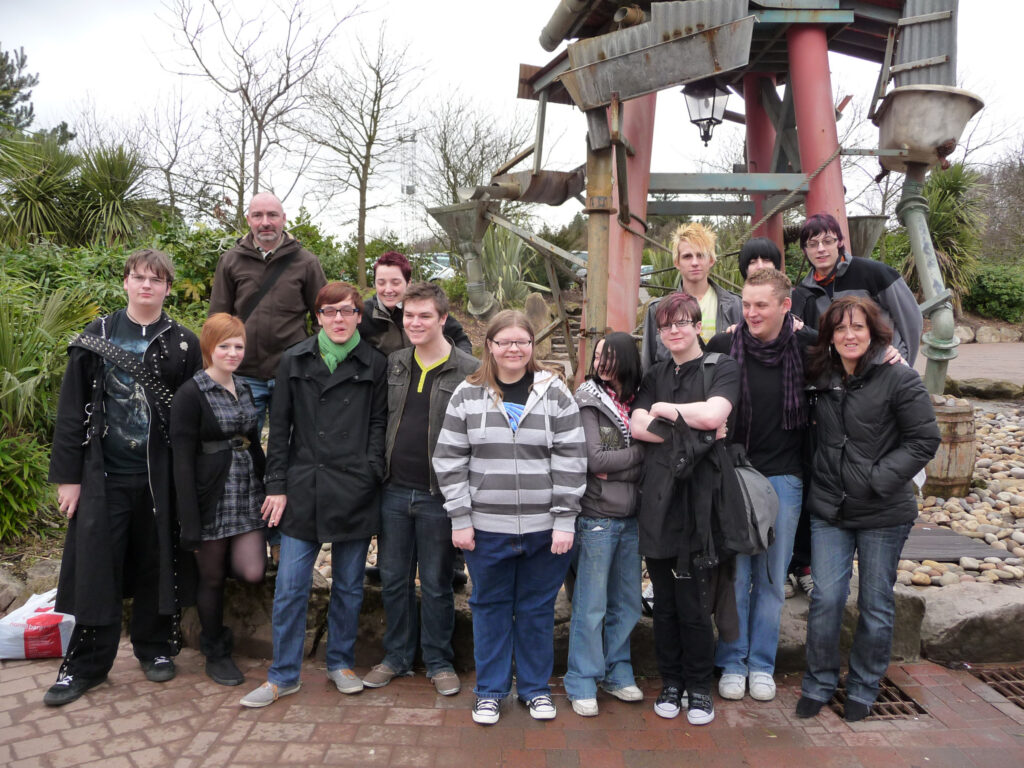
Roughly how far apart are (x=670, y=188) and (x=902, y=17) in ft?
6.41

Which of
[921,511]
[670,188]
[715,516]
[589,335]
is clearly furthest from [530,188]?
[715,516]

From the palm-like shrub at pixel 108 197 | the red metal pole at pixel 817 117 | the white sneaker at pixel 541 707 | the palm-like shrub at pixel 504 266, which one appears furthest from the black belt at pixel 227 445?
the palm-like shrub at pixel 504 266

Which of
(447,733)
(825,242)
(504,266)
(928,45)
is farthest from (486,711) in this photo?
(504,266)

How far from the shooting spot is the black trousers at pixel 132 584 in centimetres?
320

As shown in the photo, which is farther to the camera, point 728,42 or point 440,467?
point 728,42

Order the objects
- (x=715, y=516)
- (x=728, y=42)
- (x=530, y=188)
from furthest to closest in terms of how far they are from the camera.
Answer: (x=530, y=188), (x=728, y=42), (x=715, y=516)

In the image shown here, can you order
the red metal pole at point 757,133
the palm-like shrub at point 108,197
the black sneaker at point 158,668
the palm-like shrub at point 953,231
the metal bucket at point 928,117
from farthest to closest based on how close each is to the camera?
the palm-like shrub at point 953,231 < the palm-like shrub at point 108,197 < the red metal pole at point 757,133 < the metal bucket at point 928,117 < the black sneaker at point 158,668

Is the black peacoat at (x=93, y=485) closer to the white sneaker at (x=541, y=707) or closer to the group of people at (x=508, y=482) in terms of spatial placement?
the group of people at (x=508, y=482)

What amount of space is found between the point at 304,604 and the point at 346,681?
0.37 meters

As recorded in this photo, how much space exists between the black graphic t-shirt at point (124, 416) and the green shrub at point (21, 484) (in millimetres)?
2088

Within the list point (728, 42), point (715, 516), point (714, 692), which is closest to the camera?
point (715, 516)

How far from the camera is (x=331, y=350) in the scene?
3.19 meters

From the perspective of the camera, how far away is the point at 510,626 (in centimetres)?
306

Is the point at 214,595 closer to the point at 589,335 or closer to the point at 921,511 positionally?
the point at 589,335
